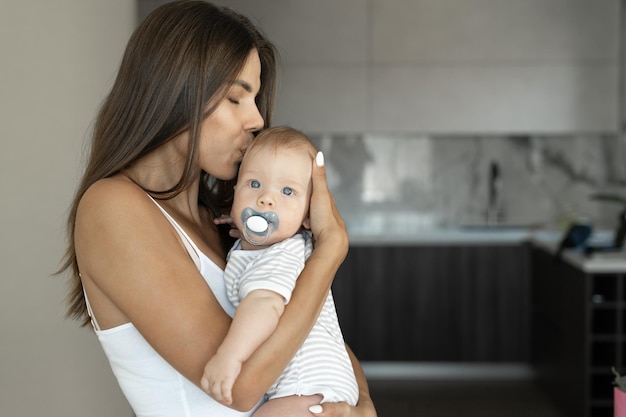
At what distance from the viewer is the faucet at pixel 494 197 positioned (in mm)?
5578

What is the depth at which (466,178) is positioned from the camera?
5.65 meters

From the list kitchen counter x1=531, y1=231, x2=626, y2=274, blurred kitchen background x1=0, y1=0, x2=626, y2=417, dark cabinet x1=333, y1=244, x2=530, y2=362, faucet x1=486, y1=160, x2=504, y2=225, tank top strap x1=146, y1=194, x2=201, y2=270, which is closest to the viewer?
tank top strap x1=146, y1=194, x2=201, y2=270

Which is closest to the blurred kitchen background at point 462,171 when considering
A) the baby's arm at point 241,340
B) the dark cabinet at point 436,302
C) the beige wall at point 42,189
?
the dark cabinet at point 436,302

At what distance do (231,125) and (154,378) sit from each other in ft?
1.48

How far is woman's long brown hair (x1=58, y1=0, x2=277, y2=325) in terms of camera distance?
1.37 meters

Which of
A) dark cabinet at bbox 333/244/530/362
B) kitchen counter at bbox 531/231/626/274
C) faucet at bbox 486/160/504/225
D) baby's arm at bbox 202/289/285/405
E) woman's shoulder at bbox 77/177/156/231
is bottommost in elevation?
dark cabinet at bbox 333/244/530/362

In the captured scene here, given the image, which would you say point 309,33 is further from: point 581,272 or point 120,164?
point 120,164

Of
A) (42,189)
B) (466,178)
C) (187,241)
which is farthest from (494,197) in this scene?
(187,241)

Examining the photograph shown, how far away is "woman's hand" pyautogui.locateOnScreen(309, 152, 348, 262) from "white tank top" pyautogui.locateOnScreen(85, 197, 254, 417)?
202 millimetres

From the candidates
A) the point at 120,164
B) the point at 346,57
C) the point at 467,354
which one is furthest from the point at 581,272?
the point at 120,164

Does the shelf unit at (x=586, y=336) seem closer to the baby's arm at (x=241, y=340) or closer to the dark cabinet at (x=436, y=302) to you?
the dark cabinet at (x=436, y=302)

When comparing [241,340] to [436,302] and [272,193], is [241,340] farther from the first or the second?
[436,302]

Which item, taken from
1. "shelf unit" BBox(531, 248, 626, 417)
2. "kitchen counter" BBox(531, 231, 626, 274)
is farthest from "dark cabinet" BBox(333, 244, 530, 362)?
"kitchen counter" BBox(531, 231, 626, 274)

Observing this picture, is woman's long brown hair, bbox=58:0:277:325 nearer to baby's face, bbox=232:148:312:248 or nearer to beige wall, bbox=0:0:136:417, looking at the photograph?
baby's face, bbox=232:148:312:248
